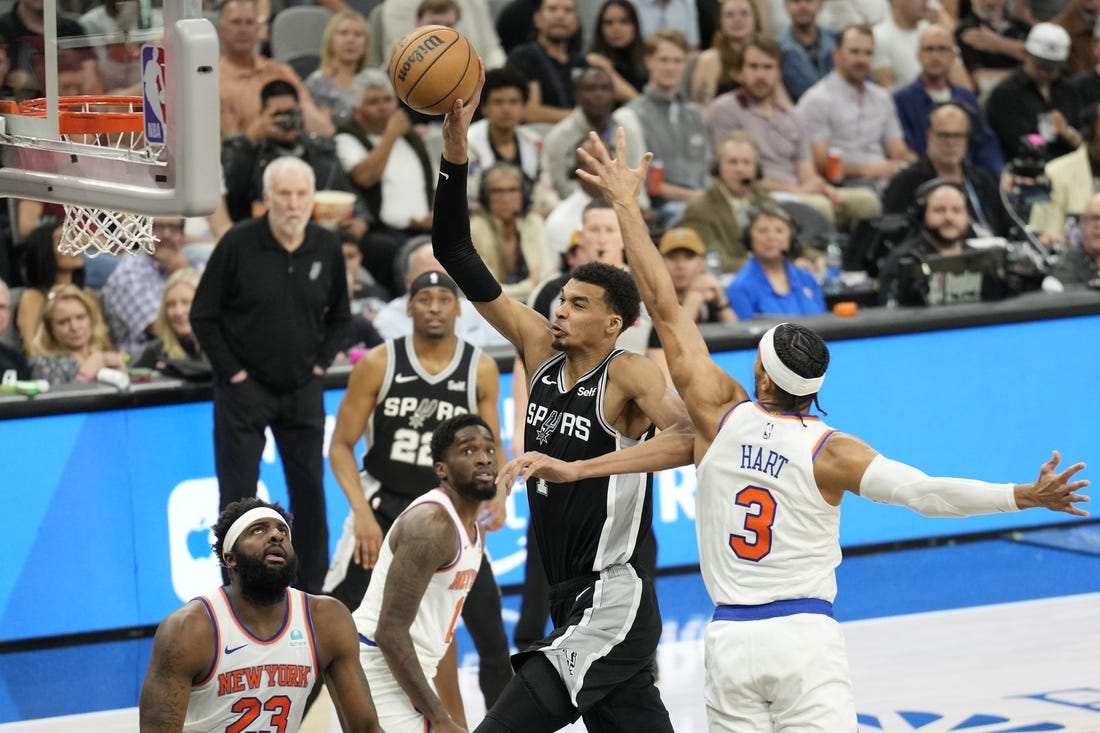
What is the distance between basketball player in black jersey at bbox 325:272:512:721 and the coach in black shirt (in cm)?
90

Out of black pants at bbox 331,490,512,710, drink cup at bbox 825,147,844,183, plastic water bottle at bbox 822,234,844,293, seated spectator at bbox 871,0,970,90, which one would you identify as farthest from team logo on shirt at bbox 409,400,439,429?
seated spectator at bbox 871,0,970,90

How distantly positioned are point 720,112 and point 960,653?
5240 millimetres

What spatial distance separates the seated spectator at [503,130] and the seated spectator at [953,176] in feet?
8.21

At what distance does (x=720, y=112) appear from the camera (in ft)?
42.8

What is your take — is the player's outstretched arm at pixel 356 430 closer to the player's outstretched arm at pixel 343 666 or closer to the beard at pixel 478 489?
the beard at pixel 478 489

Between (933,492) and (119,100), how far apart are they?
10.1ft

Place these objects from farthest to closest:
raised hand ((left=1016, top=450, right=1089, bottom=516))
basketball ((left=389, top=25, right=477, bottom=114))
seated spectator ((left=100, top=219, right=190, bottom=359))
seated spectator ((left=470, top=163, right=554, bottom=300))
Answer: seated spectator ((left=470, top=163, right=554, bottom=300)), seated spectator ((left=100, top=219, right=190, bottom=359)), basketball ((left=389, top=25, right=477, bottom=114)), raised hand ((left=1016, top=450, right=1089, bottom=516))

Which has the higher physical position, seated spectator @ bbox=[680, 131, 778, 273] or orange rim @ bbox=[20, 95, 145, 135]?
orange rim @ bbox=[20, 95, 145, 135]

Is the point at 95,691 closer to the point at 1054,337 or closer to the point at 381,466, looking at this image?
the point at 381,466

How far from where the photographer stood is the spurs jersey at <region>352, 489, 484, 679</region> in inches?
262

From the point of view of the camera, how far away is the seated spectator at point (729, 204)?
11766mm

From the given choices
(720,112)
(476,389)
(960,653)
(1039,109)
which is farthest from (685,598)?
(1039,109)

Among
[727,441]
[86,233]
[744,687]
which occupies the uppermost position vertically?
[86,233]

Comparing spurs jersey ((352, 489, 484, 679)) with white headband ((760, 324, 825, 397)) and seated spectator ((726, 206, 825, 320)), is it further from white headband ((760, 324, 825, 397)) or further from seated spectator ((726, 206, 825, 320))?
seated spectator ((726, 206, 825, 320))
